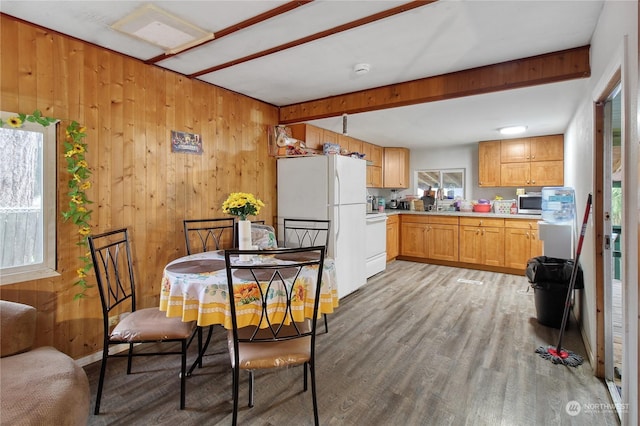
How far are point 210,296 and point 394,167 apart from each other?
5251 mm

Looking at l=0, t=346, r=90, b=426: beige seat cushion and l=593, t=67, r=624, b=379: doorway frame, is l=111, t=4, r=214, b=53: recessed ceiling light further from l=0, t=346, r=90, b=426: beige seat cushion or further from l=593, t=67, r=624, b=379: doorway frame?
l=593, t=67, r=624, b=379: doorway frame

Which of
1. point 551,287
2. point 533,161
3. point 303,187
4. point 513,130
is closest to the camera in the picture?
point 551,287

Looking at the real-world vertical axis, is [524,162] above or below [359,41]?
below

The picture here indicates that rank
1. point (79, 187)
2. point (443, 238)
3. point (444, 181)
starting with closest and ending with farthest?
point (79, 187) → point (443, 238) → point (444, 181)

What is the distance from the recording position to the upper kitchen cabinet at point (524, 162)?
4930 millimetres

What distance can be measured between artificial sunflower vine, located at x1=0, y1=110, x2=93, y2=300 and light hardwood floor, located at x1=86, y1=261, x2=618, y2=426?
Answer: 0.78 m

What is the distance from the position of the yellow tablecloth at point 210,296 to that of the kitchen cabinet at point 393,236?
12.4 ft

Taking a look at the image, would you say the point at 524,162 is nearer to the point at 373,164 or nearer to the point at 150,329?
the point at 373,164

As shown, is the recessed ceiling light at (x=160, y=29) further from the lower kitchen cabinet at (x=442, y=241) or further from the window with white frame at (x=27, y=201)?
the lower kitchen cabinet at (x=442, y=241)

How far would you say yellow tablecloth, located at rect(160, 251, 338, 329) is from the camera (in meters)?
1.69

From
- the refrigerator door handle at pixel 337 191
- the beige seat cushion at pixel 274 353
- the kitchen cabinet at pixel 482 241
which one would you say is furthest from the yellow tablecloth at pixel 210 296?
the kitchen cabinet at pixel 482 241

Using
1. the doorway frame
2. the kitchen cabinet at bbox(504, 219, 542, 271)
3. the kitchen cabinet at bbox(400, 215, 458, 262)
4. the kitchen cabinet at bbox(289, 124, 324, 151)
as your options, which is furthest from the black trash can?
the kitchen cabinet at bbox(289, 124, 324, 151)

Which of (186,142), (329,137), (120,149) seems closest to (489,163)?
(329,137)

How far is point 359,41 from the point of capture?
233 centimetres
